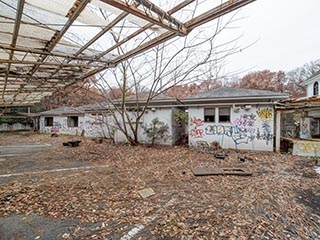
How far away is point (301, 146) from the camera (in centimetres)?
875

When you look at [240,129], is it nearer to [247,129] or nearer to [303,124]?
[247,129]

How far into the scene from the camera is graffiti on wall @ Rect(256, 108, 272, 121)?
948 cm

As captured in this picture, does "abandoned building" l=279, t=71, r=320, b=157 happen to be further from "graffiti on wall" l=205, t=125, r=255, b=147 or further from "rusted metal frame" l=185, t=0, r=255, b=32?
"rusted metal frame" l=185, t=0, r=255, b=32

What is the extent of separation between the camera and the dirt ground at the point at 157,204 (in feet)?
9.39

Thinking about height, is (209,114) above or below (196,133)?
above

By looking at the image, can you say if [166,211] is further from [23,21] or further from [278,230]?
[23,21]

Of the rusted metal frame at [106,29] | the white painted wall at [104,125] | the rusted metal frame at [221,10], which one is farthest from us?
the white painted wall at [104,125]

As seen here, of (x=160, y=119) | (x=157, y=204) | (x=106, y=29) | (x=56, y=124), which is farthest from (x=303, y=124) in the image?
(x=56, y=124)

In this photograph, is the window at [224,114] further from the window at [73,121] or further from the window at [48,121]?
the window at [48,121]

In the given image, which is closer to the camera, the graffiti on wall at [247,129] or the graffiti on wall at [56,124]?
the graffiti on wall at [247,129]

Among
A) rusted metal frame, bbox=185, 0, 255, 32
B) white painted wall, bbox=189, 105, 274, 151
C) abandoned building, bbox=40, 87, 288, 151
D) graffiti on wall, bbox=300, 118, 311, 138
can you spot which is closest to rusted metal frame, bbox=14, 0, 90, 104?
rusted metal frame, bbox=185, 0, 255, 32

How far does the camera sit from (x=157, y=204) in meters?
3.80

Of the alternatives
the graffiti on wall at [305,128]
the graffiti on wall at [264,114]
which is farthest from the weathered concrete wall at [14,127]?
the graffiti on wall at [305,128]

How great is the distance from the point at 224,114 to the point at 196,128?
183cm
